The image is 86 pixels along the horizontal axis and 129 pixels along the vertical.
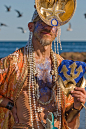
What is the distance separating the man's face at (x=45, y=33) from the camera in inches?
175

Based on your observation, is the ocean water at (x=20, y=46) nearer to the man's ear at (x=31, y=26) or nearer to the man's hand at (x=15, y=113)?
the man's ear at (x=31, y=26)

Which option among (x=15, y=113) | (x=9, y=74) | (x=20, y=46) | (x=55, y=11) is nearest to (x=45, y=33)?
(x=55, y=11)

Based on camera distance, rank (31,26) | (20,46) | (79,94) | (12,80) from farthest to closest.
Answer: (20,46) → (31,26) → (12,80) → (79,94)

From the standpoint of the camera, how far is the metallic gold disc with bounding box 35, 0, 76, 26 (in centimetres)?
439

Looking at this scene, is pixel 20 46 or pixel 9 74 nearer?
pixel 9 74

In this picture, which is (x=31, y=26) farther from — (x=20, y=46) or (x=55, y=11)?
(x=20, y=46)

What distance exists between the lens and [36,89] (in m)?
4.45

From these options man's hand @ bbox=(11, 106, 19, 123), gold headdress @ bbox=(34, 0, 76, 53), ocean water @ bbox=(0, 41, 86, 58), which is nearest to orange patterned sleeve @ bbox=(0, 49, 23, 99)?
man's hand @ bbox=(11, 106, 19, 123)

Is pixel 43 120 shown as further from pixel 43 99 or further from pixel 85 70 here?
pixel 85 70

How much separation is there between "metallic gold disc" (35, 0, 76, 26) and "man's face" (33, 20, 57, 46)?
11 centimetres

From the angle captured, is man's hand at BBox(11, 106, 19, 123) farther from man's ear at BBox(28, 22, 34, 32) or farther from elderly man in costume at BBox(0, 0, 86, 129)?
man's ear at BBox(28, 22, 34, 32)

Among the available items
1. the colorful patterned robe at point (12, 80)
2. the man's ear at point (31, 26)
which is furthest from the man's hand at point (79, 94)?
the man's ear at point (31, 26)

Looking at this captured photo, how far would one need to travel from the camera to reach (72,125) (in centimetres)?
448

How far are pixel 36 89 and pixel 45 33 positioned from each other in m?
0.81
